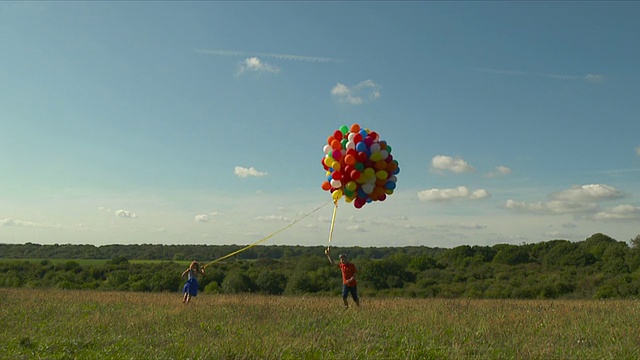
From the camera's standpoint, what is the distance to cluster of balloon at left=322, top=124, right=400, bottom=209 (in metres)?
12.2

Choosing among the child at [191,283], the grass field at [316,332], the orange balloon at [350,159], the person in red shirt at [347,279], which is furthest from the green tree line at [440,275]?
the orange balloon at [350,159]

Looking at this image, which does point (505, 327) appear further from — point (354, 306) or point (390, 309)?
point (354, 306)

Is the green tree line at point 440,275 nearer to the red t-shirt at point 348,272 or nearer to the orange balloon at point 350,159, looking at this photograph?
the red t-shirt at point 348,272

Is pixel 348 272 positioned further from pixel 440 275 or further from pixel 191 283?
pixel 440 275

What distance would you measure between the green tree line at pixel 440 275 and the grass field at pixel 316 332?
61.3ft

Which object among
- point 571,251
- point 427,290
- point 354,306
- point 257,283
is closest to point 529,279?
point 427,290

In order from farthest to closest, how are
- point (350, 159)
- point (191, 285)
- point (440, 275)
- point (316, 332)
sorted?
point (440, 275)
point (191, 285)
point (350, 159)
point (316, 332)

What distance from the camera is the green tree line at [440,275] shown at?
3275 centimetres

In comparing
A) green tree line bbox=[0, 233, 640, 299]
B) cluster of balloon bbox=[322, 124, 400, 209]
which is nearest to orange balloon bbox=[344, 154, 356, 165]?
cluster of balloon bbox=[322, 124, 400, 209]

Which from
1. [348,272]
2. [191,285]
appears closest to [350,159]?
[348,272]

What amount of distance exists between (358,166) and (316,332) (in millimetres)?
4199

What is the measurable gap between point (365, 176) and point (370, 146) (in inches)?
26.6

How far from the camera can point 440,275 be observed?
138 ft

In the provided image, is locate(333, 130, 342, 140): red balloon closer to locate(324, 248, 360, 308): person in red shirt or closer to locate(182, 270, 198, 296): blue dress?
locate(324, 248, 360, 308): person in red shirt
